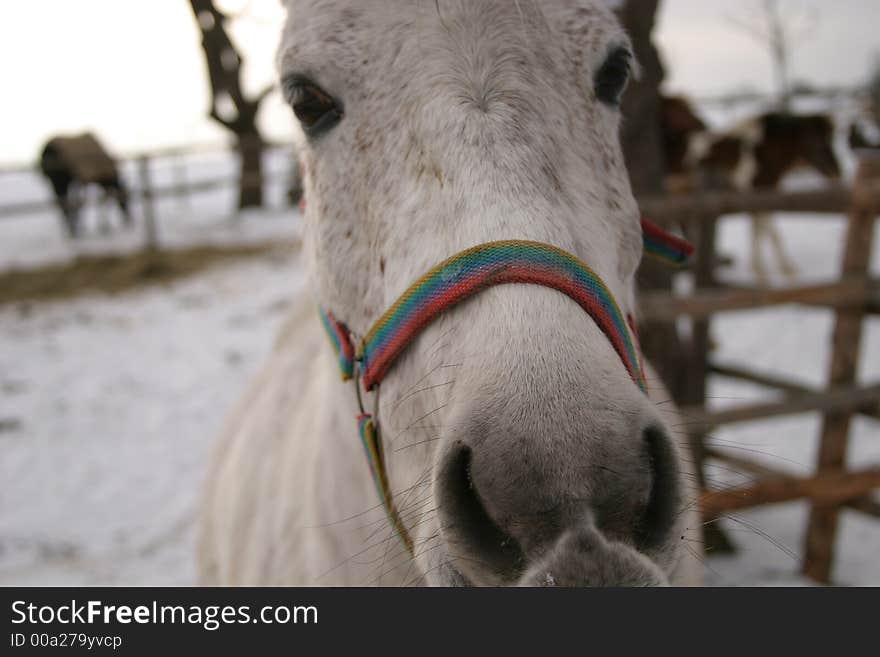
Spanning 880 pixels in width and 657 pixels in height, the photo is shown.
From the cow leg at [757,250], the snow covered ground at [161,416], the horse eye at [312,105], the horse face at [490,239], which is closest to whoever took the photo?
the horse face at [490,239]

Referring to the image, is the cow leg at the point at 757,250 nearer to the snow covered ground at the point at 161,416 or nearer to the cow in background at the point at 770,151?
the cow in background at the point at 770,151

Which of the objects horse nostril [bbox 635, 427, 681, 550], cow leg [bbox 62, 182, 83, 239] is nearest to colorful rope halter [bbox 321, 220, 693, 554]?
horse nostril [bbox 635, 427, 681, 550]

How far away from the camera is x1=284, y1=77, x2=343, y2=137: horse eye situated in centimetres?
123

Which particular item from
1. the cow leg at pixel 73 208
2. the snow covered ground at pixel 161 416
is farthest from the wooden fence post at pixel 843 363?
the cow leg at pixel 73 208

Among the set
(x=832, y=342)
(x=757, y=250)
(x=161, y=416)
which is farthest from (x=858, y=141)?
(x=161, y=416)

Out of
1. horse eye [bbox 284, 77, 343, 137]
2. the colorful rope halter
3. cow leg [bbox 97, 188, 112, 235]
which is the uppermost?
horse eye [bbox 284, 77, 343, 137]

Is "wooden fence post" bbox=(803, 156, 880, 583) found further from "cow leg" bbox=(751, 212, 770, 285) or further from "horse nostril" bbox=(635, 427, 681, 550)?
"cow leg" bbox=(751, 212, 770, 285)

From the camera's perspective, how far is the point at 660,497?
0.88 meters

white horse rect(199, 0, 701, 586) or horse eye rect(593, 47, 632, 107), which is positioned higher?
horse eye rect(593, 47, 632, 107)

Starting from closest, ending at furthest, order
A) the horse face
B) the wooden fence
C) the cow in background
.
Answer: the horse face, the wooden fence, the cow in background

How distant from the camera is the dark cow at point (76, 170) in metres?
11.9

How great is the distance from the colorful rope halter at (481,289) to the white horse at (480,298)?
0.7 inches

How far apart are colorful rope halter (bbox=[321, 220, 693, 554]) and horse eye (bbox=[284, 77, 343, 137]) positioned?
432 mm
